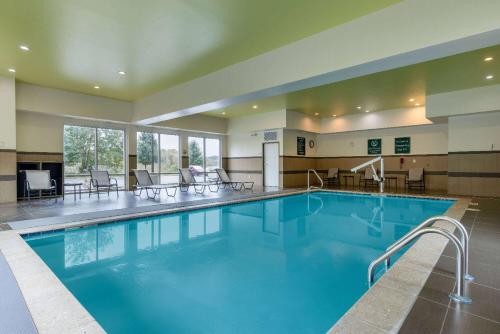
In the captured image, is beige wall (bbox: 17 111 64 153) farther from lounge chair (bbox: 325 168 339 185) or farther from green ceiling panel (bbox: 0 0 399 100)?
lounge chair (bbox: 325 168 339 185)

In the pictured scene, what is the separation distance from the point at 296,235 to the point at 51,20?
535 cm

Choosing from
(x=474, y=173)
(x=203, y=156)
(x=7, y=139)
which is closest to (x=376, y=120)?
(x=474, y=173)

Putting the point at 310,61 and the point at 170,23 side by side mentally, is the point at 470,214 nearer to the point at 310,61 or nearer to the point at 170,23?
the point at 310,61

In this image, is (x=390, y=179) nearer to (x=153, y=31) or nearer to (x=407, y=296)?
(x=407, y=296)

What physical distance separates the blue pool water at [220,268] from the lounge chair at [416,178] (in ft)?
16.5

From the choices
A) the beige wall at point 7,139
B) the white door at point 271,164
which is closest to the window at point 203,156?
the white door at point 271,164

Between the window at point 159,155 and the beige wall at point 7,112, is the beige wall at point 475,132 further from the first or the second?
the beige wall at point 7,112

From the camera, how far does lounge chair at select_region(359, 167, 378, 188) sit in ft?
37.2

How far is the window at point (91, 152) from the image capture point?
9156 mm

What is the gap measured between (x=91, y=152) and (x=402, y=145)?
1202cm

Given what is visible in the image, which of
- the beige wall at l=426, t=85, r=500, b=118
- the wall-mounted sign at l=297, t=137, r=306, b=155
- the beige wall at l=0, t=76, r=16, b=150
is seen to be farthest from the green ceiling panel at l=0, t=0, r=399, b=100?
the wall-mounted sign at l=297, t=137, r=306, b=155

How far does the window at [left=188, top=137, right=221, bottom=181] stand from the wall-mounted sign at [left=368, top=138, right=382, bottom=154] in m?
7.25

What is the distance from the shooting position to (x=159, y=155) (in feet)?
37.6

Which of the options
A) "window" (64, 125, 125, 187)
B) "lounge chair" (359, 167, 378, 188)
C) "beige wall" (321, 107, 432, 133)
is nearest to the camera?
"window" (64, 125, 125, 187)
